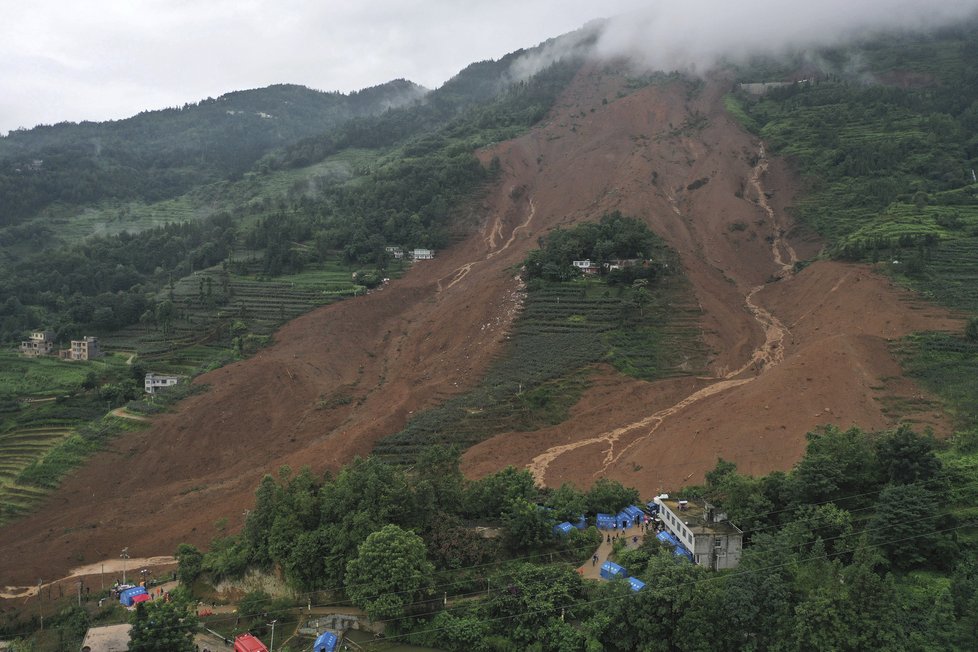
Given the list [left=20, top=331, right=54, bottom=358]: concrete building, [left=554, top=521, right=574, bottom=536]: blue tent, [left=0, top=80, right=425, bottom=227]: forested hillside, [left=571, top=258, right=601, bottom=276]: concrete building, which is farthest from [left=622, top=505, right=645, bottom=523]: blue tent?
[left=0, top=80, right=425, bottom=227]: forested hillside

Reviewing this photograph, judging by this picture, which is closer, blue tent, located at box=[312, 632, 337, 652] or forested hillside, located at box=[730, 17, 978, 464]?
blue tent, located at box=[312, 632, 337, 652]

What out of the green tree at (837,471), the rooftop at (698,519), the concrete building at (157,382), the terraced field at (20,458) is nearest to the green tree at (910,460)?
the green tree at (837,471)

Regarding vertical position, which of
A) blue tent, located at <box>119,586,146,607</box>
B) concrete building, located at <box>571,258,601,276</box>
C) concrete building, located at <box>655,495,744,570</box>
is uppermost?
concrete building, located at <box>571,258,601,276</box>

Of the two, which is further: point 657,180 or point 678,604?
point 657,180

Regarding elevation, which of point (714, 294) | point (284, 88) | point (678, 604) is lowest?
point (678, 604)

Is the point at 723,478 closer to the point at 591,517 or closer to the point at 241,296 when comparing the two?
the point at 591,517

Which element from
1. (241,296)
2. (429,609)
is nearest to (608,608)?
(429,609)

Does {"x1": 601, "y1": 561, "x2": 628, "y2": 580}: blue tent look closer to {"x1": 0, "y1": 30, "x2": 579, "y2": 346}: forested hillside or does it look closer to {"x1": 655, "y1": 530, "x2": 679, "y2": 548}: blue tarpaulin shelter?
{"x1": 655, "y1": 530, "x2": 679, "y2": 548}: blue tarpaulin shelter

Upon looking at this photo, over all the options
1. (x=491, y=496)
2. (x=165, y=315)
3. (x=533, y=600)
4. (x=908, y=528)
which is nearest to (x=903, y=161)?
(x=908, y=528)
